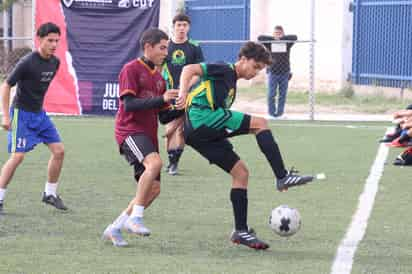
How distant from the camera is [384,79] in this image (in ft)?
74.2

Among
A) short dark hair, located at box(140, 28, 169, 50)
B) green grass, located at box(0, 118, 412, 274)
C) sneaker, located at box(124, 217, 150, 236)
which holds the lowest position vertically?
green grass, located at box(0, 118, 412, 274)

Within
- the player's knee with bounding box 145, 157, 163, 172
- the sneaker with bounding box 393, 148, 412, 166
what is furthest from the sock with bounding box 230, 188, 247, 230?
the sneaker with bounding box 393, 148, 412, 166

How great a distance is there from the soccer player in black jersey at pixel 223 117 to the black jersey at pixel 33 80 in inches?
78.1

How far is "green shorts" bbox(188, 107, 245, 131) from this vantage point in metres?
7.53

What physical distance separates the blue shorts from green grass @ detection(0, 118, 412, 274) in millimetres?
586

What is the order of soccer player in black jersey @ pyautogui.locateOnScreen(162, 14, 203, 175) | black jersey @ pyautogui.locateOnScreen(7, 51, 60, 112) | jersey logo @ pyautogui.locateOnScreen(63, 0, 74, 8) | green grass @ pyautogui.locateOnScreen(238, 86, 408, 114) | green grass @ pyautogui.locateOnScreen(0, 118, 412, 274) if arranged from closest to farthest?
green grass @ pyautogui.locateOnScreen(0, 118, 412, 274) → black jersey @ pyautogui.locateOnScreen(7, 51, 60, 112) → soccer player in black jersey @ pyautogui.locateOnScreen(162, 14, 203, 175) → jersey logo @ pyautogui.locateOnScreen(63, 0, 74, 8) → green grass @ pyautogui.locateOnScreen(238, 86, 408, 114)

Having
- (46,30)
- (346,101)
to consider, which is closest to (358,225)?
(46,30)

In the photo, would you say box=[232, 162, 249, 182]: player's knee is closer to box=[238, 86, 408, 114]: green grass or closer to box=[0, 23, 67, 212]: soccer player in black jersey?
box=[0, 23, 67, 212]: soccer player in black jersey

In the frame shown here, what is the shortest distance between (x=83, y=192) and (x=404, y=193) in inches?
130

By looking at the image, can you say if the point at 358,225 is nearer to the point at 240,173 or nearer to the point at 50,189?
the point at 240,173

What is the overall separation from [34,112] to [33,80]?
30 cm

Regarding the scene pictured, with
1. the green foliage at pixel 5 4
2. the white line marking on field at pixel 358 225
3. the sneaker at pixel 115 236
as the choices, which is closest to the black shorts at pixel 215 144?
the sneaker at pixel 115 236

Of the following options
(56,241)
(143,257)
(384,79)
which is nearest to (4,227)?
(56,241)

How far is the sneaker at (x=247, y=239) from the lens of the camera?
743 centimetres
